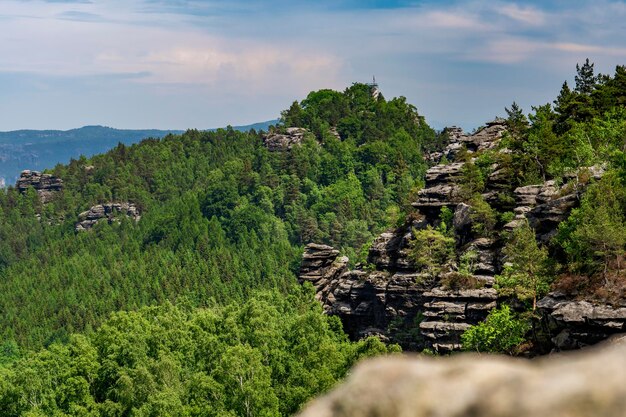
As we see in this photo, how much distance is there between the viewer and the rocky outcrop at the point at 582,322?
37781 mm

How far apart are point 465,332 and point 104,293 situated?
100674mm

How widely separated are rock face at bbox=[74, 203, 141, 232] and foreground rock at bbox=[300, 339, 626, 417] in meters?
192

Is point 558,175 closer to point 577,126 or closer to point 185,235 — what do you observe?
point 577,126

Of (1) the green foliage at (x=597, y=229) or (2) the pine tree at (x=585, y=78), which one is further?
(2) the pine tree at (x=585, y=78)

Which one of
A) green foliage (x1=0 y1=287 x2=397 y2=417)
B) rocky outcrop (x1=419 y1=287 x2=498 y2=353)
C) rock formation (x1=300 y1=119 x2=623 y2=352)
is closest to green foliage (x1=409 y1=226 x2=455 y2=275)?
rock formation (x1=300 y1=119 x2=623 y2=352)

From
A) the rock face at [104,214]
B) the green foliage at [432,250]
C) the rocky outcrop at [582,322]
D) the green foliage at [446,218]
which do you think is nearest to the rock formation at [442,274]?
the rocky outcrop at [582,322]

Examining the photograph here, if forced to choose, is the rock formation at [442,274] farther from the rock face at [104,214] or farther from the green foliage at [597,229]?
the rock face at [104,214]

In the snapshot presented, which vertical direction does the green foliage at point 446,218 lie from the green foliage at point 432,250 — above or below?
above

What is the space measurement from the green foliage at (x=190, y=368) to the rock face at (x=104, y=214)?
12442cm

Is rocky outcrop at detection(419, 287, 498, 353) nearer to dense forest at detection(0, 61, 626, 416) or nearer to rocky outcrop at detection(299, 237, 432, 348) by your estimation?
dense forest at detection(0, 61, 626, 416)

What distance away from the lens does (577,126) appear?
221 feet

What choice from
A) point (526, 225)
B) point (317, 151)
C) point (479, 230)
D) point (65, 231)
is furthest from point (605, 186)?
point (65, 231)

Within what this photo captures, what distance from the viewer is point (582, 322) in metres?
38.8

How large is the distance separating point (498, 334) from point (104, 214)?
535 ft
